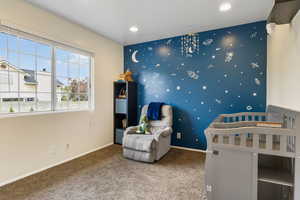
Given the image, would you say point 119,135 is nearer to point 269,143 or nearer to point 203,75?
point 203,75

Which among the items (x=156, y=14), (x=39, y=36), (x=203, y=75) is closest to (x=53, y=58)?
(x=39, y=36)

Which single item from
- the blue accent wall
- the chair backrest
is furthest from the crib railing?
the chair backrest

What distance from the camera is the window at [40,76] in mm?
2135

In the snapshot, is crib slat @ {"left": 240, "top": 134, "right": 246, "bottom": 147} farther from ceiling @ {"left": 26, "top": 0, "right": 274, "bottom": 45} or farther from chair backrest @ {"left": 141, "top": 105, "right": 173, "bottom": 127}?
chair backrest @ {"left": 141, "top": 105, "right": 173, "bottom": 127}

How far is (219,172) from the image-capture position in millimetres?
1398

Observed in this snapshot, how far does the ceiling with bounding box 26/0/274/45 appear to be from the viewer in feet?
7.35

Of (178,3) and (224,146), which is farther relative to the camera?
(178,3)

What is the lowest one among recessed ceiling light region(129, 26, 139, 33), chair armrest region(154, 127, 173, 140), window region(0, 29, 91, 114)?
chair armrest region(154, 127, 173, 140)

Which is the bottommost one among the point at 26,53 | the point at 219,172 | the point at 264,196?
the point at 264,196

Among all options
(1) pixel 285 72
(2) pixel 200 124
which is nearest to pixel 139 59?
(2) pixel 200 124

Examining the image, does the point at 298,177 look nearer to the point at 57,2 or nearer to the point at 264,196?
the point at 264,196

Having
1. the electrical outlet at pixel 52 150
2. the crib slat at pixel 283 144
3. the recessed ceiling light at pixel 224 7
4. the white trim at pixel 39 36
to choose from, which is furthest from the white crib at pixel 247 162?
the white trim at pixel 39 36

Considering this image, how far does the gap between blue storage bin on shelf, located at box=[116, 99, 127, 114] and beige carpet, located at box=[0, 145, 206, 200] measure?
121 cm

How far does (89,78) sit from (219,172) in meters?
2.99
